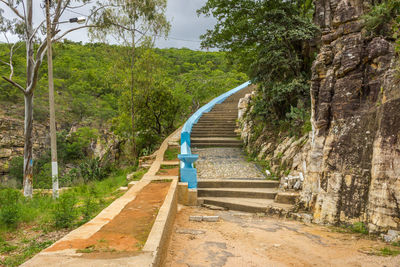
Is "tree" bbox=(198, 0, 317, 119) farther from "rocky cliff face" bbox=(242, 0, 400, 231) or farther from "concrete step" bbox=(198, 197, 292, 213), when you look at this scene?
"concrete step" bbox=(198, 197, 292, 213)

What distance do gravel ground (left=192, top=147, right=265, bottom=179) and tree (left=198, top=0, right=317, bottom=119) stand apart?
6.28 feet

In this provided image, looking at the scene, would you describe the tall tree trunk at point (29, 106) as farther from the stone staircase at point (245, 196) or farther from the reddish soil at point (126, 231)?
the reddish soil at point (126, 231)

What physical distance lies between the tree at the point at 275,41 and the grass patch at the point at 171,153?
329 cm

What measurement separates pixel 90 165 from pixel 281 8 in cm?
953

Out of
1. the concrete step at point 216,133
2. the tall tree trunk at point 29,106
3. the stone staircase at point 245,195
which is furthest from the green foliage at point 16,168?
the stone staircase at point 245,195

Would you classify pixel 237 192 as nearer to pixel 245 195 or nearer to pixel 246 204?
pixel 245 195

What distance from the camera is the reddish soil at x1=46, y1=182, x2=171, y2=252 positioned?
2.64 m

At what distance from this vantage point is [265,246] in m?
3.82

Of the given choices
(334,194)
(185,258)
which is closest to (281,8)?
(334,194)

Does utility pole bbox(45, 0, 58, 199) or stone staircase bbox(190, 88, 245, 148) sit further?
stone staircase bbox(190, 88, 245, 148)

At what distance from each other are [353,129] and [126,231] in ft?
13.3

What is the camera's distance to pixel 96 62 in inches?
1257

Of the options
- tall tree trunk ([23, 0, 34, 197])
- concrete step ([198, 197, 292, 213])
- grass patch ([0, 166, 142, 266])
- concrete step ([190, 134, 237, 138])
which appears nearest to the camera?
grass patch ([0, 166, 142, 266])

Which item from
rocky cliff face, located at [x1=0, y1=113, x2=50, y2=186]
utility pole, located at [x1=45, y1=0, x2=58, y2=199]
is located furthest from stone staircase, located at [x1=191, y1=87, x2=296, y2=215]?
rocky cliff face, located at [x1=0, y1=113, x2=50, y2=186]
